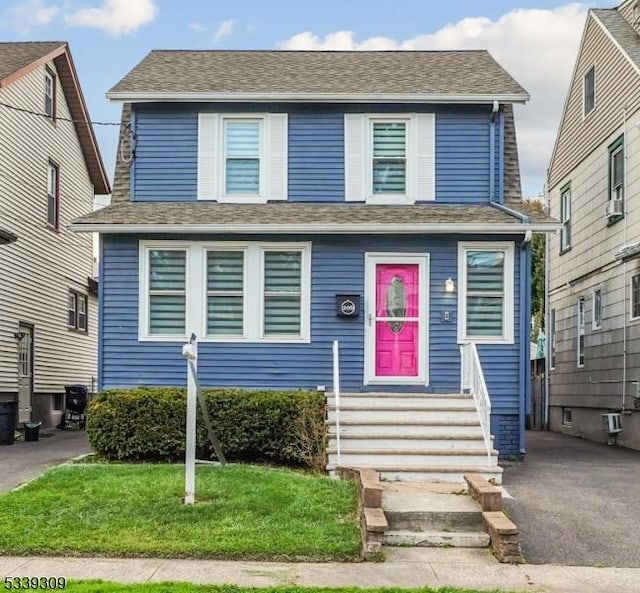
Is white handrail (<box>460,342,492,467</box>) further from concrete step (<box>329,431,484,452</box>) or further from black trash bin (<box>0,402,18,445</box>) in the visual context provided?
black trash bin (<box>0,402,18,445</box>)

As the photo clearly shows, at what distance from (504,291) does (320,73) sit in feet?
16.6

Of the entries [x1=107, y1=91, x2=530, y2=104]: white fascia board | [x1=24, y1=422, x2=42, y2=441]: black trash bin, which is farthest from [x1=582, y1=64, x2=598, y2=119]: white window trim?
[x1=24, y1=422, x2=42, y2=441]: black trash bin

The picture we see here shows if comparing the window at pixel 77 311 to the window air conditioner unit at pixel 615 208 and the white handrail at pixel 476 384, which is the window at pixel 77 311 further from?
the window air conditioner unit at pixel 615 208

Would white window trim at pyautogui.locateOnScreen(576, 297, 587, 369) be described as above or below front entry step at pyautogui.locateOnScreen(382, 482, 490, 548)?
above

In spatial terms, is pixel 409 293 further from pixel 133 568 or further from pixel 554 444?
pixel 133 568

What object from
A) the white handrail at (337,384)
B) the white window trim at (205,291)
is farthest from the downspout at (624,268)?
the white window trim at (205,291)

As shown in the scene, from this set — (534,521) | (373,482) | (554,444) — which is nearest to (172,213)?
(373,482)

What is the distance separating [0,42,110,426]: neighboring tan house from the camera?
17.8 metres

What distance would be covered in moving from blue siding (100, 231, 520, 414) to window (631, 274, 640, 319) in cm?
373

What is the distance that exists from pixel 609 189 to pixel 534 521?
32.4 ft

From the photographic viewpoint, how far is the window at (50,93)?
19984mm

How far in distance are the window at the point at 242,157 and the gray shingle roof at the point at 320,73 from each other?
0.51 m

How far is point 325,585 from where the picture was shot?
20.1 feet

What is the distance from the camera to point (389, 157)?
528 inches
